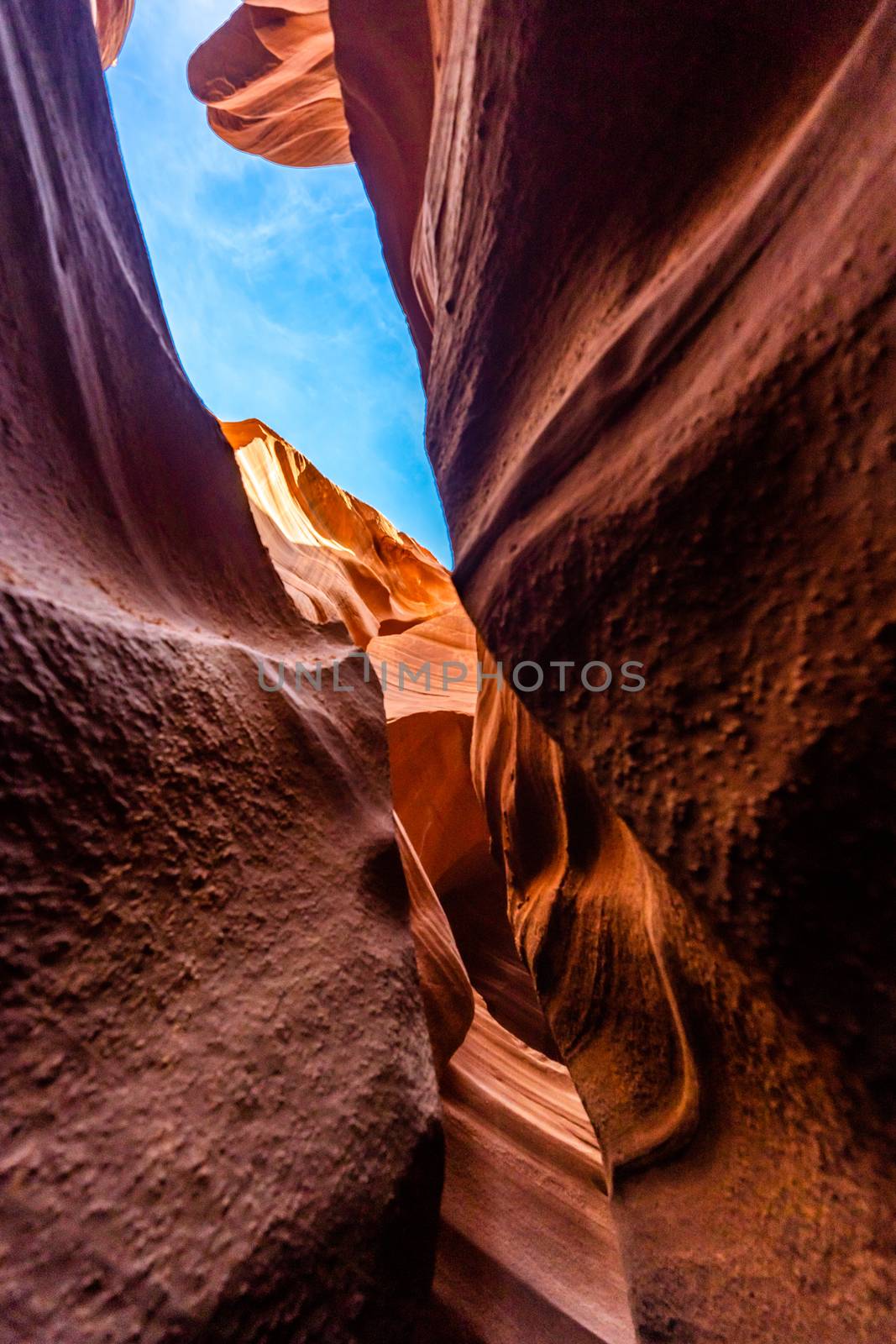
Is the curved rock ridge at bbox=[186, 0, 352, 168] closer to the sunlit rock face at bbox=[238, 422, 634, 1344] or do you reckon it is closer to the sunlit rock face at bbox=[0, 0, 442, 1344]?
the sunlit rock face at bbox=[238, 422, 634, 1344]

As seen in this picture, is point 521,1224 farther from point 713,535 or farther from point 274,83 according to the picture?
point 274,83

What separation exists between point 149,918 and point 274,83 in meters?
7.65

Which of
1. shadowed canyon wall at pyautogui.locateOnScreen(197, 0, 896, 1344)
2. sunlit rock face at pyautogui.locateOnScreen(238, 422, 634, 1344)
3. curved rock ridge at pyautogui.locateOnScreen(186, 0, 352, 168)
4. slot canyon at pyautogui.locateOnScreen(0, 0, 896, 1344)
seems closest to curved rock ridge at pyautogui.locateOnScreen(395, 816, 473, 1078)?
sunlit rock face at pyautogui.locateOnScreen(238, 422, 634, 1344)

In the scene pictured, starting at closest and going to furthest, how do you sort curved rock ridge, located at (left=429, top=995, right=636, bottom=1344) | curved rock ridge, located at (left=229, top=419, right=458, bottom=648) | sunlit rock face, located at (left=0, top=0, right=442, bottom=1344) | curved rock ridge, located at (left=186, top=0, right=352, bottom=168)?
sunlit rock face, located at (left=0, top=0, right=442, bottom=1344) < curved rock ridge, located at (left=429, top=995, right=636, bottom=1344) < curved rock ridge, located at (left=186, top=0, right=352, bottom=168) < curved rock ridge, located at (left=229, top=419, right=458, bottom=648)

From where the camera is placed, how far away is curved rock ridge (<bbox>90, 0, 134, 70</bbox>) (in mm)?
5234

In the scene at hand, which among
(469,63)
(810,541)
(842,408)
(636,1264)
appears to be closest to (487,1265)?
(636,1264)

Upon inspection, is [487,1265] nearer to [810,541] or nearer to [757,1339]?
[757,1339]

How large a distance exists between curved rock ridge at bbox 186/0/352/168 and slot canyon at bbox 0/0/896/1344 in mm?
5159

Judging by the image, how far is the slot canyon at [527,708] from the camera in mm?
711

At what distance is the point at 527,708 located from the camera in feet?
4.01

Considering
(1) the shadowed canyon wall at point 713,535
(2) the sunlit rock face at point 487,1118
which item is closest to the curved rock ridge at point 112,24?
(2) the sunlit rock face at point 487,1118

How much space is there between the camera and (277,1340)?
2.24ft

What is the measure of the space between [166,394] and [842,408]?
163cm

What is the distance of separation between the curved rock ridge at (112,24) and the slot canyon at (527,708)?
6.15 meters
